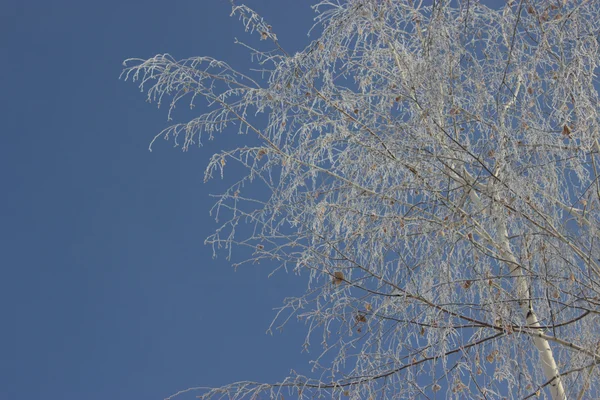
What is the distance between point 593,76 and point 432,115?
17.5 inches

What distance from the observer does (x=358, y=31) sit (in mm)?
2566

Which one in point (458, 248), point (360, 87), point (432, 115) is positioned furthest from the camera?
point (360, 87)

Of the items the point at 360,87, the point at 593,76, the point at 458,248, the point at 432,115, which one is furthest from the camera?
the point at 360,87

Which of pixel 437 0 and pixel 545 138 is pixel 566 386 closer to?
pixel 545 138

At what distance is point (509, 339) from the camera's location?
2248mm

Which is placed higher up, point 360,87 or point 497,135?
point 360,87

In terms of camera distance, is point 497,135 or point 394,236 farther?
point 394,236

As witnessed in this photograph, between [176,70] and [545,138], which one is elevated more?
[176,70]

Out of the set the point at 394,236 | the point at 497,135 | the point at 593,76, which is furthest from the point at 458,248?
the point at 593,76

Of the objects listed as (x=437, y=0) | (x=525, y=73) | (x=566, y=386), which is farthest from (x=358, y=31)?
(x=566, y=386)

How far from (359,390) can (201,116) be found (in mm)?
1012

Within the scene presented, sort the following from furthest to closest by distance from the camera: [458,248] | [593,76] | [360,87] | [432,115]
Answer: [360,87], [458,248], [432,115], [593,76]

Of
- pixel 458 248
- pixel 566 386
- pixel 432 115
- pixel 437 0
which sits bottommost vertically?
pixel 566 386

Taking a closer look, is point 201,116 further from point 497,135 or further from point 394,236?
point 497,135
